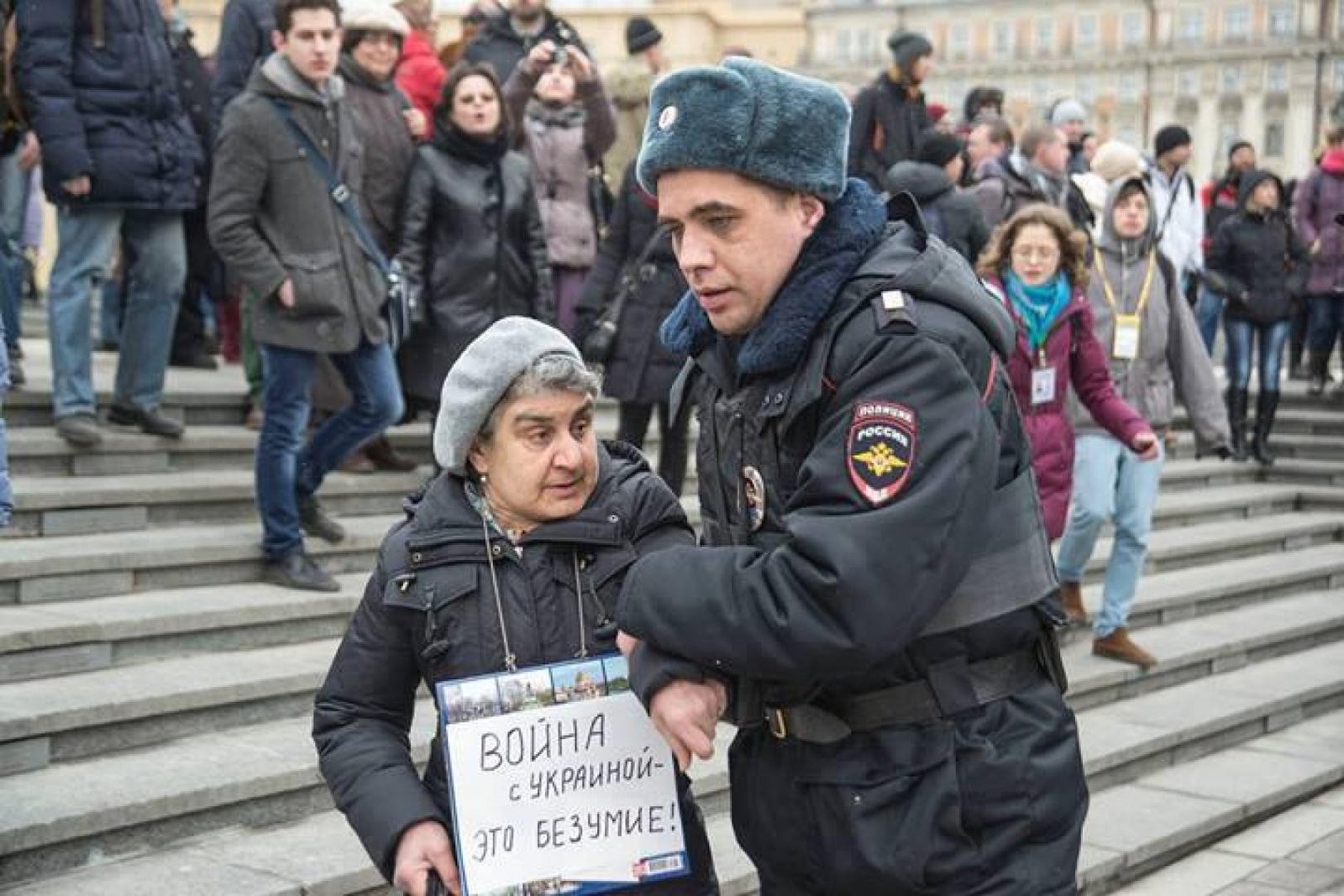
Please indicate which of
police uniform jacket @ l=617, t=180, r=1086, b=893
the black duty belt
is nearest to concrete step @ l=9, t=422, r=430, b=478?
police uniform jacket @ l=617, t=180, r=1086, b=893

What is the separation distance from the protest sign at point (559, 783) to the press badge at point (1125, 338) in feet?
18.5

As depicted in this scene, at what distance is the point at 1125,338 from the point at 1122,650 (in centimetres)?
135

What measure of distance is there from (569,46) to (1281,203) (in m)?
7.26

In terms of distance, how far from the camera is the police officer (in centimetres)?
241

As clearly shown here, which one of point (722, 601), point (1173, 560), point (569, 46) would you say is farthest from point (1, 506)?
point (1173, 560)

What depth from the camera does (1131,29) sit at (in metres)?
90.4

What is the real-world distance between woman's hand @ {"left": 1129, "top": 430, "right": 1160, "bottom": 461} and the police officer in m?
4.68

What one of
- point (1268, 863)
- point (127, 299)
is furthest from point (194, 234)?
point (1268, 863)

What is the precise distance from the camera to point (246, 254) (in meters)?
6.91

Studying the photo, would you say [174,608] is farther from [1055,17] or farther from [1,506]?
[1055,17]

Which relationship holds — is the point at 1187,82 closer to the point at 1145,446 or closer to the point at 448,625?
the point at 1145,446

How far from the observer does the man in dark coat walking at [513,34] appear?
9742 millimetres

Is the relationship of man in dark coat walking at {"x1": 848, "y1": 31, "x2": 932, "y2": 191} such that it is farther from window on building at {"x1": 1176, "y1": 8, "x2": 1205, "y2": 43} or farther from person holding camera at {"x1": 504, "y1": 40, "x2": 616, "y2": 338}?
window on building at {"x1": 1176, "y1": 8, "x2": 1205, "y2": 43}

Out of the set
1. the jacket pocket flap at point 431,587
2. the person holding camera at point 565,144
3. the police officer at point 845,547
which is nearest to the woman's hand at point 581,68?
the person holding camera at point 565,144
